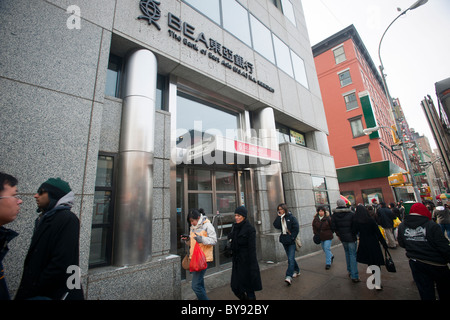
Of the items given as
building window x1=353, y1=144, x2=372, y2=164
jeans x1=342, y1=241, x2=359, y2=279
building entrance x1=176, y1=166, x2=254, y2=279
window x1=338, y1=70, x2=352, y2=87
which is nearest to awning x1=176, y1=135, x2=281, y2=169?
building entrance x1=176, y1=166, x2=254, y2=279

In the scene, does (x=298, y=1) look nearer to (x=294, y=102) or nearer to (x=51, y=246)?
(x=294, y=102)

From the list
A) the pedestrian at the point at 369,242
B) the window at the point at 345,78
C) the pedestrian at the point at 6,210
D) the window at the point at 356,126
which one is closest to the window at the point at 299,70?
the pedestrian at the point at 369,242

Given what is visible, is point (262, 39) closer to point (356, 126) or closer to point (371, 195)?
point (356, 126)

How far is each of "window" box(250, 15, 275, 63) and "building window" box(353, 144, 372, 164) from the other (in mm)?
18045

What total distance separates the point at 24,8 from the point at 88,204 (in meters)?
3.87

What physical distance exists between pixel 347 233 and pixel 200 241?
385cm

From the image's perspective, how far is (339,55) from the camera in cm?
2650

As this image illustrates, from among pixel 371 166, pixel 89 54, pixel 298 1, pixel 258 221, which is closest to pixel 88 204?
pixel 89 54

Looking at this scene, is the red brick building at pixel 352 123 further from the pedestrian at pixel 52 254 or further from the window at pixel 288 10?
the pedestrian at pixel 52 254

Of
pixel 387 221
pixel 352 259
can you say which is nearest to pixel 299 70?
pixel 387 221

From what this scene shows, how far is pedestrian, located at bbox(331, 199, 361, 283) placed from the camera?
5113mm

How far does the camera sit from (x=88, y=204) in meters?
3.87

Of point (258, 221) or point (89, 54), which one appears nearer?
point (89, 54)
